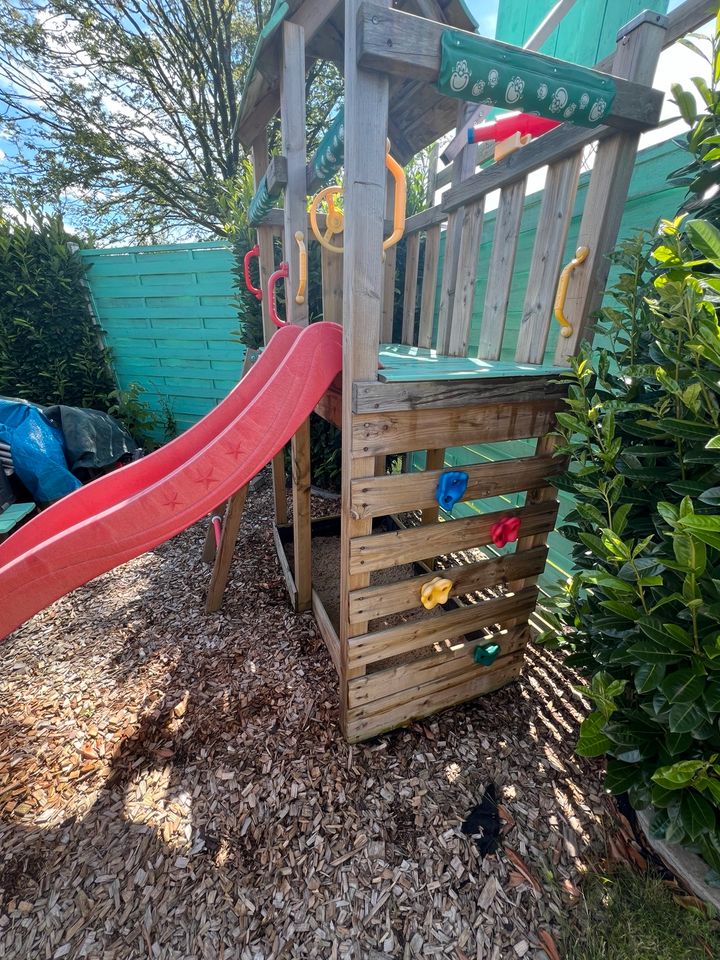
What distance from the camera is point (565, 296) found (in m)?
1.49

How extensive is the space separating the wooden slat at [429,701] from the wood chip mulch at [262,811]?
0.19 feet

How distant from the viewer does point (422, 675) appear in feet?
5.54

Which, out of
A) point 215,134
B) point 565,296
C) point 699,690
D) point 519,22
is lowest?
point 699,690

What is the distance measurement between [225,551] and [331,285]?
154 cm

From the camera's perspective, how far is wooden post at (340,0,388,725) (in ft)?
3.35

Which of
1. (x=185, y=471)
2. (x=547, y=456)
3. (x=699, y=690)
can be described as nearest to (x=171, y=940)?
(x=185, y=471)

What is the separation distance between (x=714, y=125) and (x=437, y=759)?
7.22 ft

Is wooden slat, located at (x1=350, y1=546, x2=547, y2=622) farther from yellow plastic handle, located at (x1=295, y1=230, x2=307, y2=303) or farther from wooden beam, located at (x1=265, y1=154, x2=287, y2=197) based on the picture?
wooden beam, located at (x1=265, y1=154, x2=287, y2=197)

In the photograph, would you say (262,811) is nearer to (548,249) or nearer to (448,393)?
(448,393)

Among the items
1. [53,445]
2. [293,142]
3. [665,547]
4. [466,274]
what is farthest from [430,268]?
[53,445]

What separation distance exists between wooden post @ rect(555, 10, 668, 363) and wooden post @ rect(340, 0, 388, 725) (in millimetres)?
778

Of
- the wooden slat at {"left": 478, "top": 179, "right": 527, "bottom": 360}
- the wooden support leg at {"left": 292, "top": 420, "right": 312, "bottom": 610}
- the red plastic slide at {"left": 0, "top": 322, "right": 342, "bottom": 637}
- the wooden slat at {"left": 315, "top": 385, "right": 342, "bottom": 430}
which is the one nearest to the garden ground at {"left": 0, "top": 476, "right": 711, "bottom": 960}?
the wooden support leg at {"left": 292, "top": 420, "right": 312, "bottom": 610}

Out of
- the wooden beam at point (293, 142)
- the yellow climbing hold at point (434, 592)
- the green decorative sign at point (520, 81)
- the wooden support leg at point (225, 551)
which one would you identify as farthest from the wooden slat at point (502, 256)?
the wooden support leg at point (225, 551)

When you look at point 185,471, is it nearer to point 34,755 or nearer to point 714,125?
point 34,755
